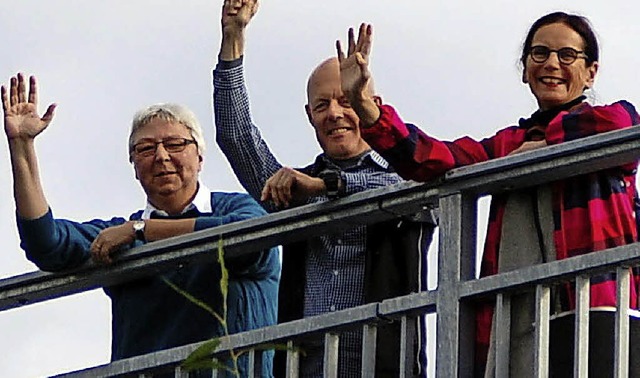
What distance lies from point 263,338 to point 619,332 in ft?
4.03

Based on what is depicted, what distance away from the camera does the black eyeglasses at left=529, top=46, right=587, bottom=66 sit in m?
6.20

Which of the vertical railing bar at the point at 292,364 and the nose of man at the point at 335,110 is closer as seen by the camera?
the vertical railing bar at the point at 292,364

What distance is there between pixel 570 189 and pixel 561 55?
0.65 metres

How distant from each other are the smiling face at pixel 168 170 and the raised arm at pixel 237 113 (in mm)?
131

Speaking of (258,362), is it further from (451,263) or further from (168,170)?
(168,170)

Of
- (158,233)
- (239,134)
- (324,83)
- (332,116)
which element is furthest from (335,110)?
(158,233)

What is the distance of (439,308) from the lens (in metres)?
5.50

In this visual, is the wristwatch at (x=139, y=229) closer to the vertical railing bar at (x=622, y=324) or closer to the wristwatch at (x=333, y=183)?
the wristwatch at (x=333, y=183)

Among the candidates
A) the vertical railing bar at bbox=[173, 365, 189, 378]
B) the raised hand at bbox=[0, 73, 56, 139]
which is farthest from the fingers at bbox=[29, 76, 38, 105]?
the vertical railing bar at bbox=[173, 365, 189, 378]

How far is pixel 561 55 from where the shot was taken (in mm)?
6215

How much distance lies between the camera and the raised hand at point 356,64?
19.2 feet

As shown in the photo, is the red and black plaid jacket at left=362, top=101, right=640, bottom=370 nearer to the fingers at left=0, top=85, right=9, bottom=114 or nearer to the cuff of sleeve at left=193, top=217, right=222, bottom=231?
the cuff of sleeve at left=193, top=217, right=222, bottom=231

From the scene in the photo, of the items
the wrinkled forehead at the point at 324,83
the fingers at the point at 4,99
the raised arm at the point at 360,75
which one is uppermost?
the wrinkled forehead at the point at 324,83

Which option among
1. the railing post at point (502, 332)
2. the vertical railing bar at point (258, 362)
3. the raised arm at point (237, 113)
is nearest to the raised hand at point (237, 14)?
the raised arm at point (237, 113)
